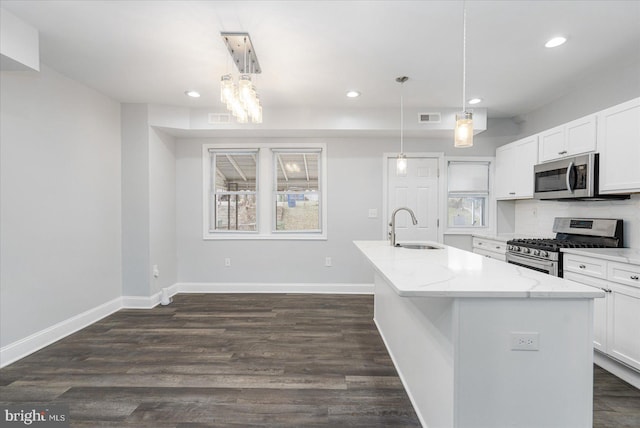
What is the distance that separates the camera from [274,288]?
448 cm

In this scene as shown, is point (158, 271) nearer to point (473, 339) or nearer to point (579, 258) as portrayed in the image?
point (473, 339)

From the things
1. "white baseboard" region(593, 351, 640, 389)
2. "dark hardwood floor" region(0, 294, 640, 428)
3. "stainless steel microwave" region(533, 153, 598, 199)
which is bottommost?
"dark hardwood floor" region(0, 294, 640, 428)

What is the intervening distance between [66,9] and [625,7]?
3.79m

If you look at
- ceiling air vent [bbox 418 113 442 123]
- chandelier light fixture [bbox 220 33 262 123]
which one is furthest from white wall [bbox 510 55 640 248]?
chandelier light fixture [bbox 220 33 262 123]

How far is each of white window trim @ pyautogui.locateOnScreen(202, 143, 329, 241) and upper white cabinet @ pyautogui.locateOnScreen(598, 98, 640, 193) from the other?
303 cm

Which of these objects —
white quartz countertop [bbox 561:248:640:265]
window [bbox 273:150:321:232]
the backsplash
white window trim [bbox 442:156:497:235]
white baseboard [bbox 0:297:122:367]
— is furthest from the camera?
Result: window [bbox 273:150:321:232]

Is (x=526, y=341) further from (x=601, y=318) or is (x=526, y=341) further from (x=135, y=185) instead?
(x=135, y=185)

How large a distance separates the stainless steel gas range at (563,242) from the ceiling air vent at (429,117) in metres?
1.79

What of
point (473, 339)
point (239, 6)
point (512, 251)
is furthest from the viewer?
point (512, 251)

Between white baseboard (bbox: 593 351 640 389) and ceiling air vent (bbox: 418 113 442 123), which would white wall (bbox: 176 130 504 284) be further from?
white baseboard (bbox: 593 351 640 389)

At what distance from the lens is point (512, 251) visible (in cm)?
336

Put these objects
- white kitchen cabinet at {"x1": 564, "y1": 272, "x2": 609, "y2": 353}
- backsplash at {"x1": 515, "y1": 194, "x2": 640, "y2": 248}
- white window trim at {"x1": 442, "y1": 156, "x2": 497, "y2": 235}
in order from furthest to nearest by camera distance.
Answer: white window trim at {"x1": 442, "y1": 156, "x2": 497, "y2": 235}, backsplash at {"x1": 515, "y1": 194, "x2": 640, "y2": 248}, white kitchen cabinet at {"x1": 564, "y1": 272, "x2": 609, "y2": 353}

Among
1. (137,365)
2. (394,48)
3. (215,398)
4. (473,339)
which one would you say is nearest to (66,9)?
(394,48)

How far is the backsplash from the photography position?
8.85ft
